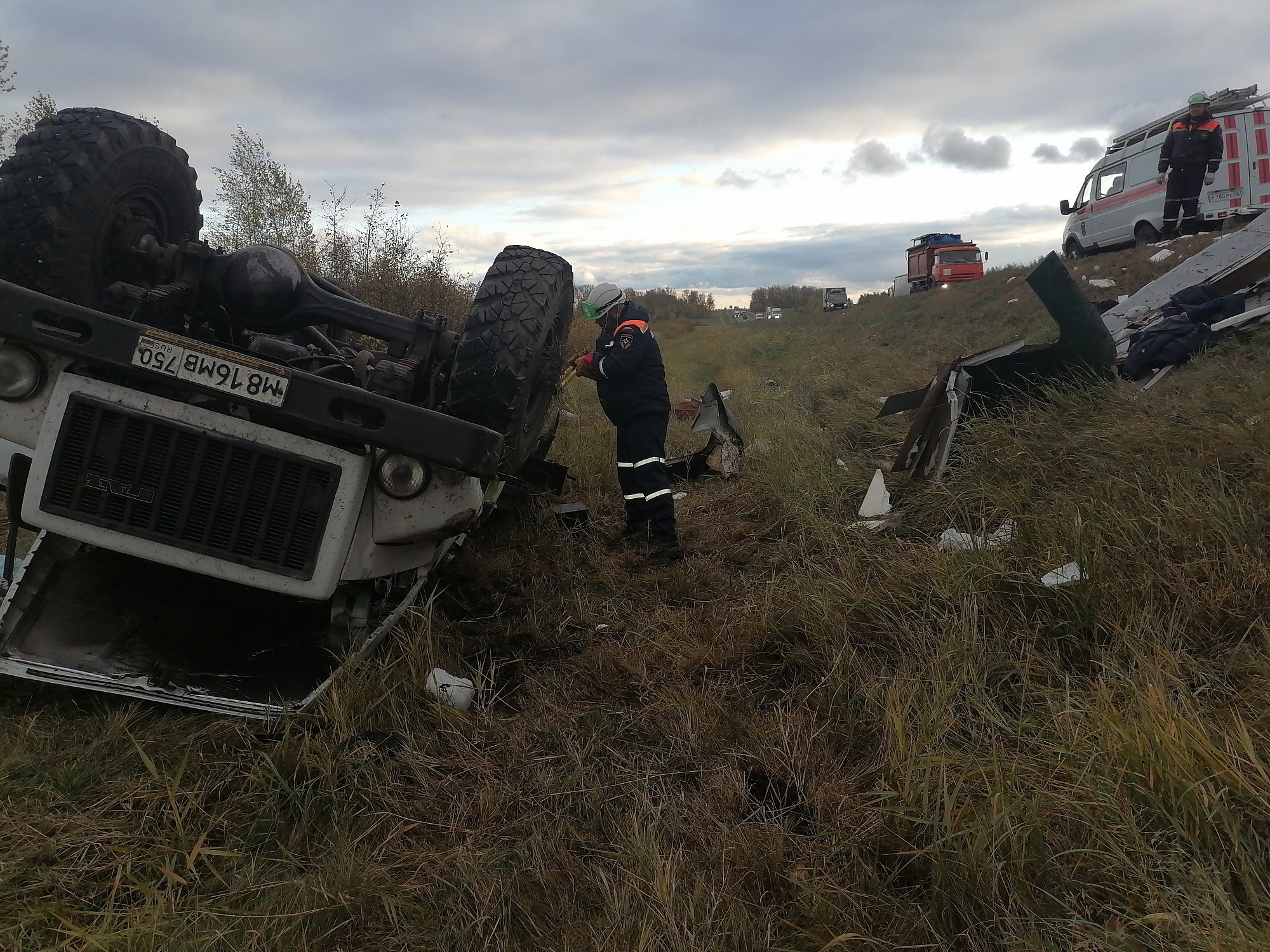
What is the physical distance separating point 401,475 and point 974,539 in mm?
2127

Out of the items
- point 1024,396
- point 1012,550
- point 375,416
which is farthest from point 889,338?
point 375,416

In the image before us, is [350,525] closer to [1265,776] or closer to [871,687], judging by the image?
[871,687]

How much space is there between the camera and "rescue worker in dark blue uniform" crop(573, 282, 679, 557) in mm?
4543

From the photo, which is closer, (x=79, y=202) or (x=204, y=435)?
(x=204, y=435)

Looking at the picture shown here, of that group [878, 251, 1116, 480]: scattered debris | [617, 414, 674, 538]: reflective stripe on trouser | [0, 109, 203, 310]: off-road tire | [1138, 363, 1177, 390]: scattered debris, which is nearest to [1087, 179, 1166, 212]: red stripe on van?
[1138, 363, 1177, 390]: scattered debris

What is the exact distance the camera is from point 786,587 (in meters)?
3.06

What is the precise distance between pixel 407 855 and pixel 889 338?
1587 cm

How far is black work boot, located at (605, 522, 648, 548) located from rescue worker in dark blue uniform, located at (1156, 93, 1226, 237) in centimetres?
1021

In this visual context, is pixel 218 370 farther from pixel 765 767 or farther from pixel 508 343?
pixel 765 767

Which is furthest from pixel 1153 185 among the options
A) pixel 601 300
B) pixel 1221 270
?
pixel 601 300

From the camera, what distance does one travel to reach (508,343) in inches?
105

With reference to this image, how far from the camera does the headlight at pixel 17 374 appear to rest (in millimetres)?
2244

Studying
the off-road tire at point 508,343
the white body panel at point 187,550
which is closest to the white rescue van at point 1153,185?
the off-road tire at point 508,343

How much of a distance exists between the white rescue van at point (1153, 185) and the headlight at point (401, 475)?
40.5 ft
